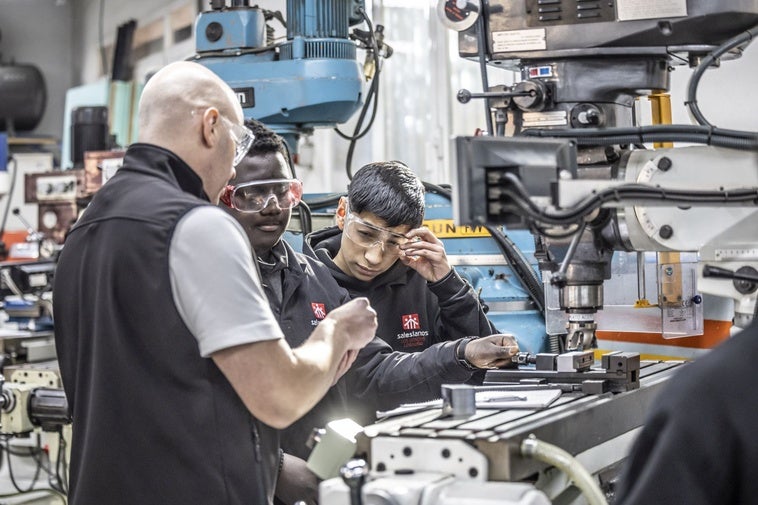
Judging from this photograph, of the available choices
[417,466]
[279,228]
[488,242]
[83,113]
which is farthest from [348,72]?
[83,113]

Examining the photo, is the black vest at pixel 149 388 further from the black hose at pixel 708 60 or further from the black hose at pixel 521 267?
the black hose at pixel 521 267

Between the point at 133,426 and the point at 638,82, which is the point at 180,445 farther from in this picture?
the point at 638,82

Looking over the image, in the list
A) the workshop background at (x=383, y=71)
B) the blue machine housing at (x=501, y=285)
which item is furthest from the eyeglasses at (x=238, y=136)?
the blue machine housing at (x=501, y=285)

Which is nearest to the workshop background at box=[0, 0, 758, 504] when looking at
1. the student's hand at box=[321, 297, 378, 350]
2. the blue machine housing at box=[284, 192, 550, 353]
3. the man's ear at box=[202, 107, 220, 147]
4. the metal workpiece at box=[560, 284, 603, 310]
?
the blue machine housing at box=[284, 192, 550, 353]

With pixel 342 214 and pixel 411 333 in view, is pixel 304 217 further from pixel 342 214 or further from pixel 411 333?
pixel 411 333

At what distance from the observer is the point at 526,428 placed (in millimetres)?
1358

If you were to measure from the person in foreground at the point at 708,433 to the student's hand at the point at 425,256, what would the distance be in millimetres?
1409

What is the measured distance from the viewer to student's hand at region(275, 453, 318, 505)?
1.81m

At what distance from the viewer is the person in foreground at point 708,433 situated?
3.00 feet

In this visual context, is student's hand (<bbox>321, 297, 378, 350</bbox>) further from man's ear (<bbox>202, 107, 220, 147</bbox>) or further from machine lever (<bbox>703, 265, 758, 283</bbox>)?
machine lever (<bbox>703, 265, 758, 283</bbox>)

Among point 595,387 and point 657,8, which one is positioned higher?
point 657,8

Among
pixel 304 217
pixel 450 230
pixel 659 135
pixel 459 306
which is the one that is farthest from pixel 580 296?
pixel 304 217

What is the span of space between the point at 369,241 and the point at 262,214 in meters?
0.33

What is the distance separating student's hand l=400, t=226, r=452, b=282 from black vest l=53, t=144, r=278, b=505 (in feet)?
2.86
